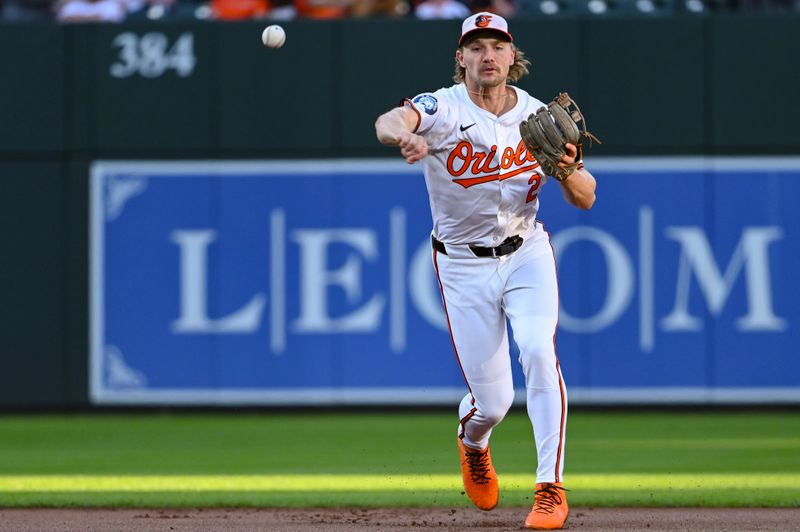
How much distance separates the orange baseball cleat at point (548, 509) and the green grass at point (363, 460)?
1.10 metres

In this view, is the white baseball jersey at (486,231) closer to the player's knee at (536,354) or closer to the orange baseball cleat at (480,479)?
the player's knee at (536,354)

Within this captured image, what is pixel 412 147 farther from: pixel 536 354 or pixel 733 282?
pixel 733 282

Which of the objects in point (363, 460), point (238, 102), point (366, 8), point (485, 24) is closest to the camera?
point (485, 24)

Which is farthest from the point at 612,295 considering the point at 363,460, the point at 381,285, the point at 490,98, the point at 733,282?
the point at 490,98

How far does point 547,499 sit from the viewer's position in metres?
5.59

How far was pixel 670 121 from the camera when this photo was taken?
35.2 feet

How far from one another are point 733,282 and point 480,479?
4861 millimetres

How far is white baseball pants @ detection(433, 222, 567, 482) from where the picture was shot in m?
5.66

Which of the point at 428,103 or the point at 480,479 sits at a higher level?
the point at 428,103

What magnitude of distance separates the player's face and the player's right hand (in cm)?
74

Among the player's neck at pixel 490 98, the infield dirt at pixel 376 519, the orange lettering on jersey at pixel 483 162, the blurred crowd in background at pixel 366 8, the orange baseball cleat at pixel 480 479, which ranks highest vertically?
the blurred crowd in background at pixel 366 8

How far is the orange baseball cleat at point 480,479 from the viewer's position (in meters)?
6.27

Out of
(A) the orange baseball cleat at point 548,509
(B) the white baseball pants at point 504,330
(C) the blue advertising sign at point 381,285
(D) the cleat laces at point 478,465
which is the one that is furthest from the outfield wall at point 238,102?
(A) the orange baseball cleat at point 548,509

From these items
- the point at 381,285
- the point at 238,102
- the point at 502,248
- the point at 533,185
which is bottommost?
the point at 381,285
